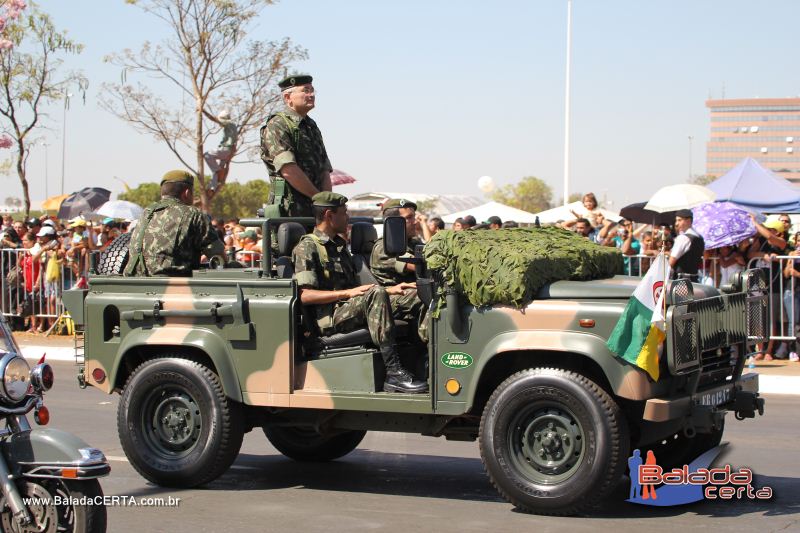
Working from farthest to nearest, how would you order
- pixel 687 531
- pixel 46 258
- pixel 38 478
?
1. pixel 46 258
2. pixel 687 531
3. pixel 38 478

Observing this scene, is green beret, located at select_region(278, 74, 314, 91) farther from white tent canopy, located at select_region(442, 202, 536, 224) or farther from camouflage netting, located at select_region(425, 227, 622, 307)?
white tent canopy, located at select_region(442, 202, 536, 224)

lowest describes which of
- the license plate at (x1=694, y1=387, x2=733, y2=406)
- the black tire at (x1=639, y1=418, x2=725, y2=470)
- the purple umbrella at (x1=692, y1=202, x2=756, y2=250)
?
the black tire at (x1=639, y1=418, x2=725, y2=470)

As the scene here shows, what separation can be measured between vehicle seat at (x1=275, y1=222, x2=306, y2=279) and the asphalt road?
4.98 feet

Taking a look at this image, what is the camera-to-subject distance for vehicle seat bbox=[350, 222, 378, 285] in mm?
8250

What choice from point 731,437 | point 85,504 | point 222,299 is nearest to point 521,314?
point 222,299

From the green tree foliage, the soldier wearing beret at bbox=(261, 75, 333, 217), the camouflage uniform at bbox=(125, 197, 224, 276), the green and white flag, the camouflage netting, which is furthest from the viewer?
the green tree foliage

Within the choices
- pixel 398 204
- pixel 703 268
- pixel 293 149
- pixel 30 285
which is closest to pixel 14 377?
pixel 293 149

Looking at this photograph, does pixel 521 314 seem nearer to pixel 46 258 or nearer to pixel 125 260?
pixel 125 260

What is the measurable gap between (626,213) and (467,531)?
1186 centimetres

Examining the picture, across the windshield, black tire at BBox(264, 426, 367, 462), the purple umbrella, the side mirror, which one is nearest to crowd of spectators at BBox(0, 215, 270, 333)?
the purple umbrella

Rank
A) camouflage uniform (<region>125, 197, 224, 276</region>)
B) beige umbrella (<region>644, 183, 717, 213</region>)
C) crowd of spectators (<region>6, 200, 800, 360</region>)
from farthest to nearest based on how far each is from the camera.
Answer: beige umbrella (<region>644, 183, 717, 213</region>)
crowd of spectators (<region>6, 200, 800, 360</region>)
camouflage uniform (<region>125, 197, 224, 276</region>)

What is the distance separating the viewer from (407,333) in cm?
774

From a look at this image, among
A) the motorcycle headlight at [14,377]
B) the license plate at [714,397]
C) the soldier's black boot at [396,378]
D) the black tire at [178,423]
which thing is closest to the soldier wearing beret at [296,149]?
the black tire at [178,423]

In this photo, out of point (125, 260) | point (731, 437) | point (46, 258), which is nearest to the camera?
point (125, 260)
